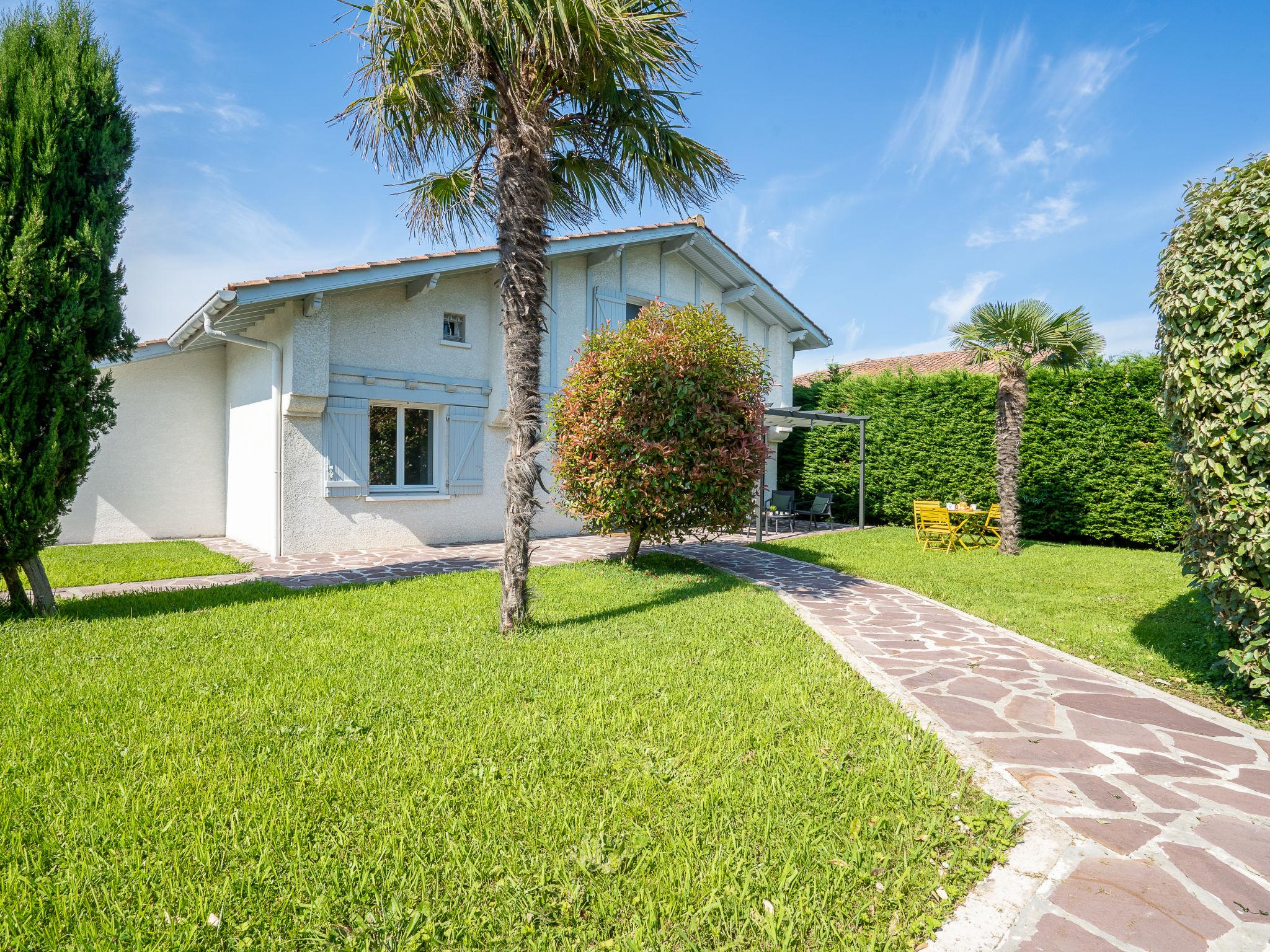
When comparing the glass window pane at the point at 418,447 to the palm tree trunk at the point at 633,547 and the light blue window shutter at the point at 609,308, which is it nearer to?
the light blue window shutter at the point at 609,308

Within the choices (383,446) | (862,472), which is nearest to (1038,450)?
(862,472)

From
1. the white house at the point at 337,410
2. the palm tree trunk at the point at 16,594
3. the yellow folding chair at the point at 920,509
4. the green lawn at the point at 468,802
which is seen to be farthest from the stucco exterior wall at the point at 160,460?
the yellow folding chair at the point at 920,509

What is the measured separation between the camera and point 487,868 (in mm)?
2580

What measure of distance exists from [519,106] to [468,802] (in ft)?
19.1

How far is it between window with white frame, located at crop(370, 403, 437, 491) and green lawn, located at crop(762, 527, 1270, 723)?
697 cm

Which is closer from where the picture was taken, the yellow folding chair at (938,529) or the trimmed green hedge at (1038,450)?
the yellow folding chair at (938,529)

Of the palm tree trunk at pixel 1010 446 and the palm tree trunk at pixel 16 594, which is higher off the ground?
the palm tree trunk at pixel 1010 446

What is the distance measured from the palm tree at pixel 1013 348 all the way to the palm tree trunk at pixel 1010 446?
0.01 meters

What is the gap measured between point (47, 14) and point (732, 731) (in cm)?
884

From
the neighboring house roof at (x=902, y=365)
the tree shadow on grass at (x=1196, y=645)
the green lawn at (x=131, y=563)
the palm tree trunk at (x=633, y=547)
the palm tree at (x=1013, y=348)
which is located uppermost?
the neighboring house roof at (x=902, y=365)

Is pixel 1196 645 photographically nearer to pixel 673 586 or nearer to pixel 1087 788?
pixel 1087 788

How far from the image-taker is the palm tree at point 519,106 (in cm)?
566

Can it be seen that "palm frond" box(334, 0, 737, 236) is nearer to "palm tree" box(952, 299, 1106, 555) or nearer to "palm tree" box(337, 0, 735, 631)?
"palm tree" box(337, 0, 735, 631)

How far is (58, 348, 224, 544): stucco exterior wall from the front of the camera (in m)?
12.1
